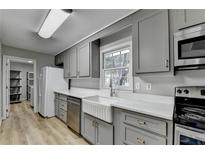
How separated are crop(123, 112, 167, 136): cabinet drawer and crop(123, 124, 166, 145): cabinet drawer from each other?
0.06m

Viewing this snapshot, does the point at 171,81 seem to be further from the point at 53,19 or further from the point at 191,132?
the point at 53,19

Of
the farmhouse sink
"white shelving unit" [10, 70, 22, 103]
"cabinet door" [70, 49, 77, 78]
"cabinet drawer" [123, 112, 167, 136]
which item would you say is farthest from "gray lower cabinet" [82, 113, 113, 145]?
"white shelving unit" [10, 70, 22, 103]

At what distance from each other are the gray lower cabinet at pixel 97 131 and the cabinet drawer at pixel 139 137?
30cm

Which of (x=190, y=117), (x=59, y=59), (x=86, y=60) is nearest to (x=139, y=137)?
(x=190, y=117)

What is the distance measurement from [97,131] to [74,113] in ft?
2.82

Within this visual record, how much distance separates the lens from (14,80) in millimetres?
6941

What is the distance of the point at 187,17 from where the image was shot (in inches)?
49.7

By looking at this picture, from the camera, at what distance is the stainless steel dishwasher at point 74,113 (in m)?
2.54

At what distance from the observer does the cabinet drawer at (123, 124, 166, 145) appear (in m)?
1.23

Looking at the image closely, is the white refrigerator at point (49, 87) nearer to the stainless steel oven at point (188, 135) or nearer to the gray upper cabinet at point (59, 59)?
the gray upper cabinet at point (59, 59)

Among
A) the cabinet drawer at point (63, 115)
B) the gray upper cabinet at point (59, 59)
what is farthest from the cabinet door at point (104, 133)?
the gray upper cabinet at point (59, 59)

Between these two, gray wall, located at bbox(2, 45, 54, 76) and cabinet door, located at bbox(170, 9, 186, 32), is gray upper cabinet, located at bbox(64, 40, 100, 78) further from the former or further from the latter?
gray wall, located at bbox(2, 45, 54, 76)

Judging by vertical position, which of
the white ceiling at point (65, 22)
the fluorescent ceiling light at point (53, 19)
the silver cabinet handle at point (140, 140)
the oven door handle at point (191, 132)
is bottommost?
the silver cabinet handle at point (140, 140)

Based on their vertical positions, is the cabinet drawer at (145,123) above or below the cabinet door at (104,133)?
above
